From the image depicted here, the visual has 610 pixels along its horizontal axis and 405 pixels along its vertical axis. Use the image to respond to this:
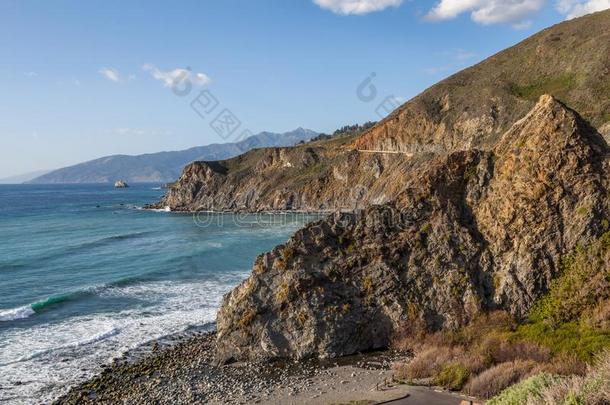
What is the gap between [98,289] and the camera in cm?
4138

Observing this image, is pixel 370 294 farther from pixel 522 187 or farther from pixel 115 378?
pixel 115 378

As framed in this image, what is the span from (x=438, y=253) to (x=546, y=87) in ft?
288

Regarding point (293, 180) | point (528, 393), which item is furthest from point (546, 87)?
point (528, 393)

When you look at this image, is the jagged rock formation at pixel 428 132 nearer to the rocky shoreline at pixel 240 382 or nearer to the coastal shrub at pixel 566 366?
the rocky shoreline at pixel 240 382

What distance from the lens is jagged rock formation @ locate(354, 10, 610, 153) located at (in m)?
93.2

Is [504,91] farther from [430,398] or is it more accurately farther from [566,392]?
[566,392]

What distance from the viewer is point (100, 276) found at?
46.7 m

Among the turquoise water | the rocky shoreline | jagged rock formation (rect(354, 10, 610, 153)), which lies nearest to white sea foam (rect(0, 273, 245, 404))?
the turquoise water

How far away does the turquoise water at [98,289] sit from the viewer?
1037 inches

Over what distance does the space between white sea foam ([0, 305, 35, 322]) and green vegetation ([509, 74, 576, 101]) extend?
89.2 metres

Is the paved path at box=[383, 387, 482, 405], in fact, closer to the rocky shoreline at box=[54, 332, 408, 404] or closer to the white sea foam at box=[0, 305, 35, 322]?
the rocky shoreline at box=[54, 332, 408, 404]

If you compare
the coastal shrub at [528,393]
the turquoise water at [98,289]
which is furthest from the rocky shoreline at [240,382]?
the coastal shrub at [528,393]

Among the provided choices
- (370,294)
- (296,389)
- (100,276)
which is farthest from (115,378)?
(100,276)

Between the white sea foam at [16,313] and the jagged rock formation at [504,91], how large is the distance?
74.7 metres
